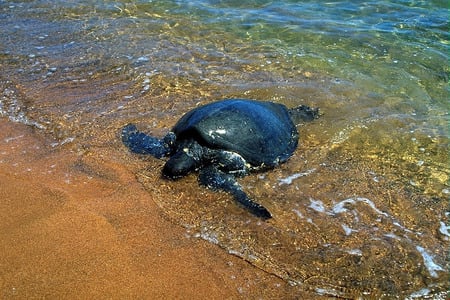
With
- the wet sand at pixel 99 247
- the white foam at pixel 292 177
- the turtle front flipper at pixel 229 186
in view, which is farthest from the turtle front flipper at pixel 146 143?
the white foam at pixel 292 177

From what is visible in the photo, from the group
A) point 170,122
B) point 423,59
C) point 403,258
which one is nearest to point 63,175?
point 170,122

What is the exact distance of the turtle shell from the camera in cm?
405

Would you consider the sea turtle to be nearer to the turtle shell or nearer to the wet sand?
the turtle shell

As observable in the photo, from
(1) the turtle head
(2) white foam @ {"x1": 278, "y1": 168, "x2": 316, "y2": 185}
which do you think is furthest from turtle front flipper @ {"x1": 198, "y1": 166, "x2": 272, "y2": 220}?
(2) white foam @ {"x1": 278, "y1": 168, "x2": 316, "y2": 185}

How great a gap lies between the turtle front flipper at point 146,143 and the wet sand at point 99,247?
1.19 ft

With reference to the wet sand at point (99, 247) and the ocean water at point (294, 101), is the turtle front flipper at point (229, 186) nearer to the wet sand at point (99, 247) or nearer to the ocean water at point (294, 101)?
the ocean water at point (294, 101)

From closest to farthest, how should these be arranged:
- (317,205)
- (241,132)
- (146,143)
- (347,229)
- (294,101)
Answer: (347,229)
(317,205)
(241,132)
(146,143)
(294,101)

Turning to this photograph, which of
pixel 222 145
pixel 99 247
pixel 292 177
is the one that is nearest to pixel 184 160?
pixel 222 145

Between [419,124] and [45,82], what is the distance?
4919 mm

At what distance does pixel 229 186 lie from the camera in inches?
149

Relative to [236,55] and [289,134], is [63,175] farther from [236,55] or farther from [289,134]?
[236,55]

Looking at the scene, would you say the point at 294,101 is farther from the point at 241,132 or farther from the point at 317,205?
the point at 317,205

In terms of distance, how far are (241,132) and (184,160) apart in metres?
0.65

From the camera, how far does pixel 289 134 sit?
461cm
